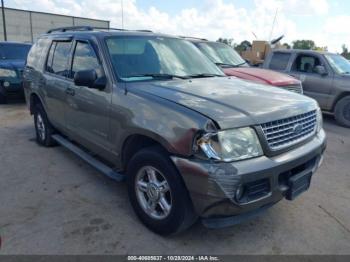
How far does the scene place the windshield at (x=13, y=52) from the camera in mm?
10094

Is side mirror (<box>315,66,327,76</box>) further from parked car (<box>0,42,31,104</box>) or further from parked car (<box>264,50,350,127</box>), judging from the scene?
parked car (<box>0,42,31,104</box>)

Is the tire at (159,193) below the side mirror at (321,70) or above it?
below

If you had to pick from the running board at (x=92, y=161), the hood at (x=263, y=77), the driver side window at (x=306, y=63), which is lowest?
the running board at (x=92, y=161)

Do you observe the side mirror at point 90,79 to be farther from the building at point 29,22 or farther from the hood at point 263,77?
the building at point 29,22

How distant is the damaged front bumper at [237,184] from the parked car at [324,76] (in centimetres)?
617

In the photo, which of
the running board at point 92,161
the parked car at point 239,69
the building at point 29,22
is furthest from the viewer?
the building at point 29,22

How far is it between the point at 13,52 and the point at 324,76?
30.3 ft

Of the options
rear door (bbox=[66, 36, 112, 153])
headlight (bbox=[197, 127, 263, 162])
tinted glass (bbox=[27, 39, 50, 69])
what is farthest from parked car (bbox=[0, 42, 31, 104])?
headlight (bbox=[197, 127, 263, 162])

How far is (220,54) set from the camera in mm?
8719

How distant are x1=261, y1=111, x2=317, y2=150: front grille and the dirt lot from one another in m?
0.93

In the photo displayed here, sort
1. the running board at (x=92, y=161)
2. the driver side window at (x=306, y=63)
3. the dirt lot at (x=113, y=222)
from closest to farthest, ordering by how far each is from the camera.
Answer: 1. the dirt lot at (x=113, y=222)
2. the running board at (x=92, y=161)
3. the driver side window at (x=306, y=63)

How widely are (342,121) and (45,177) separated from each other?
7125mm

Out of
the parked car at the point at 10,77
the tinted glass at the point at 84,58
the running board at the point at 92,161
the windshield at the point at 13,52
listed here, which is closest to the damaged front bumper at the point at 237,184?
the running board at the point at 92,161

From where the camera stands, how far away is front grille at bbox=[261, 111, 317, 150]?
2.74 m
